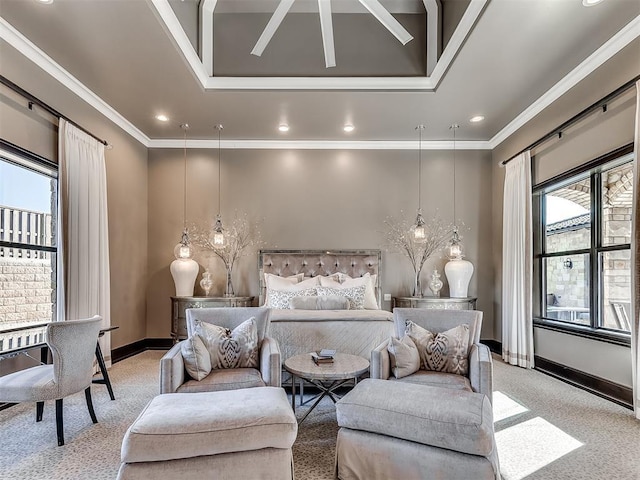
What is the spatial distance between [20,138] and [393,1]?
4.06m

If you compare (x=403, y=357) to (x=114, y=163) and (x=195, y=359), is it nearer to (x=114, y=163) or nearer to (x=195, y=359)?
(x=195, y=359)

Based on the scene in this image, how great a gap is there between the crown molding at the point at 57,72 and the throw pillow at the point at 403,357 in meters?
4.20

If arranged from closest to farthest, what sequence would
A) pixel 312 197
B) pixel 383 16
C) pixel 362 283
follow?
pixel 383 16 < pixel 362 283 < pixel 312 197

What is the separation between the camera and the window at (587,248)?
356cm

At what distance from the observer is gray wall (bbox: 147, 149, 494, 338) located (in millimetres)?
5875

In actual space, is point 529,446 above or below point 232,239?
below

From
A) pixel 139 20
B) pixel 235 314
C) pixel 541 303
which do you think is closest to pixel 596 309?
pixel 541 303

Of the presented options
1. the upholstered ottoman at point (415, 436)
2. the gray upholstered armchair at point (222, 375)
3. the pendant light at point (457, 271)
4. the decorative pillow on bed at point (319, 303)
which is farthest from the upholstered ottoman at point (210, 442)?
the pendant light at point (457, 271)

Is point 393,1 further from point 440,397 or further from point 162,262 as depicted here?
point 162,262

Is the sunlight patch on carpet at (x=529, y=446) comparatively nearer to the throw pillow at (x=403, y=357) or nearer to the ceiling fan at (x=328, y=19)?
the throw pillow at (x=403, y=357)

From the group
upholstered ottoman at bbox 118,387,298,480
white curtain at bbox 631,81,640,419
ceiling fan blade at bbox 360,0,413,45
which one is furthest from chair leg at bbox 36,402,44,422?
white curtain at bbox 631,81,640,419

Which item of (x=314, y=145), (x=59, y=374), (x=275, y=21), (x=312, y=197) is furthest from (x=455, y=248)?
(x=59, y=374)

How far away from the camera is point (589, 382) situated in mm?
3689

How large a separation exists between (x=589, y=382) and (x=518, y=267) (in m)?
1.55
